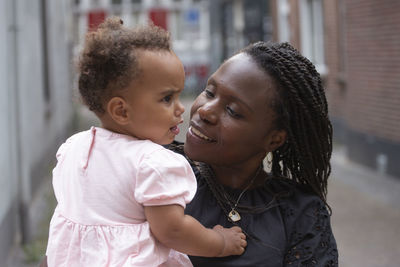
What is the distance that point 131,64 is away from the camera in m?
1.74

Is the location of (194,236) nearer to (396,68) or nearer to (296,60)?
(296,60)

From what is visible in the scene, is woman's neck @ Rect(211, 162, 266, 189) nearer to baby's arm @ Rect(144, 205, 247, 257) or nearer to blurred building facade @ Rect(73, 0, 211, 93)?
baby's arm @ Rect(144, 205, 247, 257)

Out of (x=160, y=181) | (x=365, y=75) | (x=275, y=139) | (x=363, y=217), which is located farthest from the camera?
(x=365, y=75)

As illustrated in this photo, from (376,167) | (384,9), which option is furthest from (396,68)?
(376,167)

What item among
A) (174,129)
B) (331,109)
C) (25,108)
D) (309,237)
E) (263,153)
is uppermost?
(174,129)

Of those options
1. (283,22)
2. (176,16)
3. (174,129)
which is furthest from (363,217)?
(176,16)

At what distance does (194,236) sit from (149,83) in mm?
435

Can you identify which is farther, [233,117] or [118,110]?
[233,117]

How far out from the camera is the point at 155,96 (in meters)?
1.78

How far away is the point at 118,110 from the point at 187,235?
1.28 ft

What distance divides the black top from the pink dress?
23 centimetres

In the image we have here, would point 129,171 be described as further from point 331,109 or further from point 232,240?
point 331,109

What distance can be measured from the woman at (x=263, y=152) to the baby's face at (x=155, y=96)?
7.2 inches

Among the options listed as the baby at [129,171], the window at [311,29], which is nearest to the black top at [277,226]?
the baby at [129,171]
